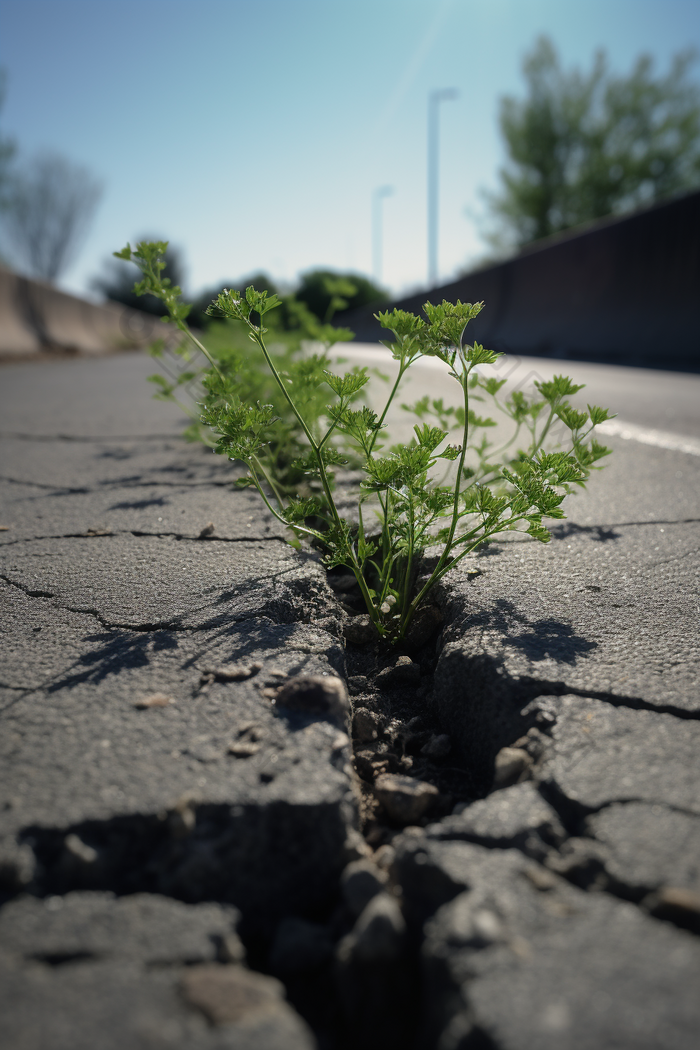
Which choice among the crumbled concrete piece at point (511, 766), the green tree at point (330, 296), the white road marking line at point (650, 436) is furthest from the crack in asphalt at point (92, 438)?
the green tree at point (330, 296)

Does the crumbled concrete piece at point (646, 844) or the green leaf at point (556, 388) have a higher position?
the green leaf at point (556, 388)

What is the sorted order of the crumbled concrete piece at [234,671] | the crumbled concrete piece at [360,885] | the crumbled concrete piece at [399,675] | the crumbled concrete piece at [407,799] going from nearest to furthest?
the crumbled concrete piece at [360,885], the crumbled concrete piece at [407,799], the crumbled concrete piece at [234,671], the crumbled concrete piece at [399,675]

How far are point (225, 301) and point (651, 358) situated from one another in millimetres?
7300

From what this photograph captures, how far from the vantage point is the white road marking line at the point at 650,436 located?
10.4 ft

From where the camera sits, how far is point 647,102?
2364cm

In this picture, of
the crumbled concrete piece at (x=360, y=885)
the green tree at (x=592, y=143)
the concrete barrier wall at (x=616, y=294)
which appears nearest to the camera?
the crumbled concrete piece at (x=360, y=885)

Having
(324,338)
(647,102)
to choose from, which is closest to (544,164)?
(647,102)

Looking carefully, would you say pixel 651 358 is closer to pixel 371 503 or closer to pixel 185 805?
pixel 371 503

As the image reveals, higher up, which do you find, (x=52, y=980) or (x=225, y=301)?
(x=225, y=301)

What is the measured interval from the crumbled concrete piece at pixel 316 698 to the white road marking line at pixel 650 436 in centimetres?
239

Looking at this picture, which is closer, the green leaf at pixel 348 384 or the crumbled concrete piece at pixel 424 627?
the green leaf at pixel 348 384

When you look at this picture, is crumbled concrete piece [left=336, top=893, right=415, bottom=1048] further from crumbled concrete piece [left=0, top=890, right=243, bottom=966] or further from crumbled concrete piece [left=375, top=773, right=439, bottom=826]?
crumbled concrete piece [left=375, top=773, right=439, bottom=826]

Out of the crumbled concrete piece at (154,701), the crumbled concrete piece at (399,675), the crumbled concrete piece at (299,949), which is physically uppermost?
the crumbled concrete piece at (154,701)

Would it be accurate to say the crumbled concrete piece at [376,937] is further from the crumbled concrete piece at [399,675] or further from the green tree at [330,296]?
the green tree at [330,296]
